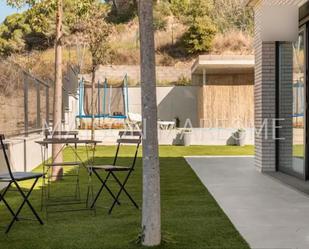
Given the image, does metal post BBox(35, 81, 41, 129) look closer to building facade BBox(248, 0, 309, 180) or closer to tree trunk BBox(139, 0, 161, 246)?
building facade BBox(248, 0, 309, 180)

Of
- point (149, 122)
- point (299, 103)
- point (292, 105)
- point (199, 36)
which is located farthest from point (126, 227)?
point (199, 36)

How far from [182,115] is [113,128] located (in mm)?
3862

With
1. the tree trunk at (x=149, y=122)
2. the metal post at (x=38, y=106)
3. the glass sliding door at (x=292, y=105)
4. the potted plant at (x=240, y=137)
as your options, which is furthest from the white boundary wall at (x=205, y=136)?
the tree trunk at (x=149, y=122)

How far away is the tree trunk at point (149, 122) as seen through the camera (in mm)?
4047

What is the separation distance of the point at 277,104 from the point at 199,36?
101 ft

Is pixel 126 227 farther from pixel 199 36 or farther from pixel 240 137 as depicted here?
pixel 199 36

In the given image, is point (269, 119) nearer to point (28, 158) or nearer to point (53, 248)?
point (28, 158)

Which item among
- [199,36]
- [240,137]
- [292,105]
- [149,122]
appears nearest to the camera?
[149,122]

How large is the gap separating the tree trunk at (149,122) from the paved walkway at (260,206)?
858 mm

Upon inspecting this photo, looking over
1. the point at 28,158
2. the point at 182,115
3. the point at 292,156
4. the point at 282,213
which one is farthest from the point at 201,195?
the point at 182,115

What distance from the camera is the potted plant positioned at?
57.0ft

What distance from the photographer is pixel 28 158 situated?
10.5 metres

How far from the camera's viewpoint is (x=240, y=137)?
1738 cm

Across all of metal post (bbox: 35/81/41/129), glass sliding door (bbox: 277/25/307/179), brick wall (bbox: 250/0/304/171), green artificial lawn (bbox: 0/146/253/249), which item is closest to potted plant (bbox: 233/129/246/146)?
metal post (bbox: 35/81/41/129)
